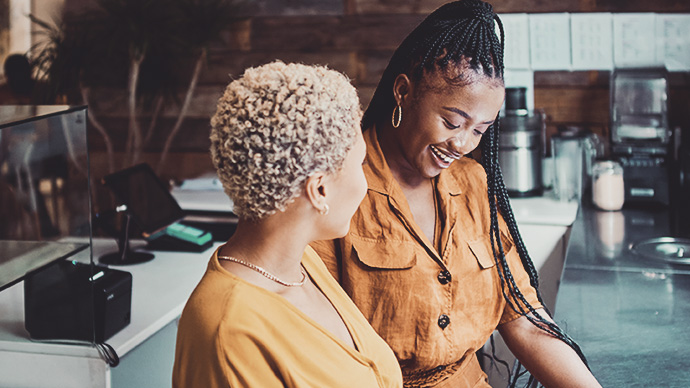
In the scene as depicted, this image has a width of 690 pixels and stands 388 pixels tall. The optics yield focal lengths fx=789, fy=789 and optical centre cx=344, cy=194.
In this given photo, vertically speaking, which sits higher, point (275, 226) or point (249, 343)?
point (275, 226)

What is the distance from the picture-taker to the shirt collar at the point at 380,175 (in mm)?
1714

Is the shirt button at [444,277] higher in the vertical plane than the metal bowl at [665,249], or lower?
higher

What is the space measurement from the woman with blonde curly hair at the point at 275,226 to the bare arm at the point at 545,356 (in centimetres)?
56

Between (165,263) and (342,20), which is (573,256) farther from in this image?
(342,20)

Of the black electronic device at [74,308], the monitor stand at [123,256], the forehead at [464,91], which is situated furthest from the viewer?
the monitor stand at [123,256]

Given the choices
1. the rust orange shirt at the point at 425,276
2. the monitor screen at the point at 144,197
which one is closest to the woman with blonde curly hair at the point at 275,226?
the rust orange shirt at the point at 425,276

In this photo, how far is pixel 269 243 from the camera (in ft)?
3.93

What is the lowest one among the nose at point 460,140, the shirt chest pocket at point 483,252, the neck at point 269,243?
the shirt chest pocket at point 483,252

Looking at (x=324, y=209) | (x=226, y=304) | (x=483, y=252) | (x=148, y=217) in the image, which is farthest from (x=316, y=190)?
(x=148, y=217)

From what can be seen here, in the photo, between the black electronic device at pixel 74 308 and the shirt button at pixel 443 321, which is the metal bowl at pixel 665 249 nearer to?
the shirt button at pixel 443 321

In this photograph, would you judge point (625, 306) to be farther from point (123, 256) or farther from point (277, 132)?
point (123, 256)

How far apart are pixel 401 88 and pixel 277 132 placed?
0.64m

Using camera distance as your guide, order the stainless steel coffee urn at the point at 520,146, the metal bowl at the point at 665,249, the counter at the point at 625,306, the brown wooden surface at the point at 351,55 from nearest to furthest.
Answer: the counter at the point at 625,306 < the metal bowl at the point at 665,249 < the stainless steel coffee urn at the point at 520,146 < the brown wooden surface at the point at 351,55

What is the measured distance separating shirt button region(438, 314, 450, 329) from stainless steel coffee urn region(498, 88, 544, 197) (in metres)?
1.73
